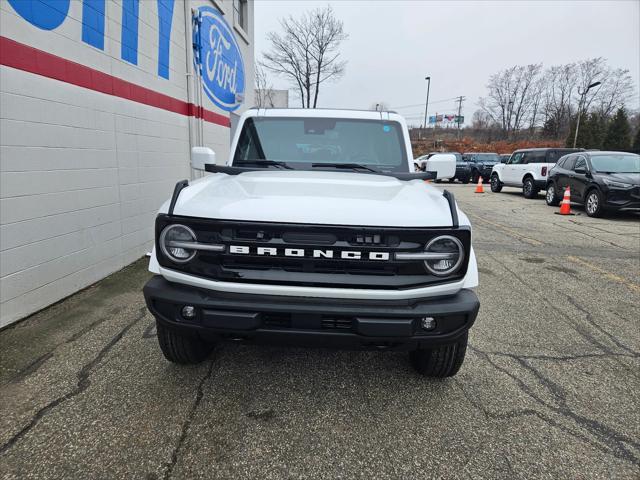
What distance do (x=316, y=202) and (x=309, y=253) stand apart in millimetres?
306

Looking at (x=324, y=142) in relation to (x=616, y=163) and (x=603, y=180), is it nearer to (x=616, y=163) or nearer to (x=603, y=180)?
(x=603, y=180)

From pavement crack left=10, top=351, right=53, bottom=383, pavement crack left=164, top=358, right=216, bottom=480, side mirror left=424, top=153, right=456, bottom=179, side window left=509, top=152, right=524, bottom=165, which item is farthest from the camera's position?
side window left=509, top=152, right=524, bottom=165

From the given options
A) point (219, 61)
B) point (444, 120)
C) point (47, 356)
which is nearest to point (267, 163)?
point (47, 356)

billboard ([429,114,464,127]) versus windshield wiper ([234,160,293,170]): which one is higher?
billboard ([429,114,464,127])

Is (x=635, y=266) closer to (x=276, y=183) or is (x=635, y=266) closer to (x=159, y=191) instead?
(x=276, y=183)

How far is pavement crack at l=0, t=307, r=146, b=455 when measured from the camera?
2.15 metres

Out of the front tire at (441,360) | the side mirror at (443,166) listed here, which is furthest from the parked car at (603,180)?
the front tire at (441,360)

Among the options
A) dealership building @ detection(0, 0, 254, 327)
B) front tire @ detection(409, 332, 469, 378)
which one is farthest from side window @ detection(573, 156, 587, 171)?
front tire @ detection(409, 332, 469, 378)

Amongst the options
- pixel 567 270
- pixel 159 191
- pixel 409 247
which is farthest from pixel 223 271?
pixel 567 270

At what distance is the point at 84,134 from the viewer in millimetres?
4441

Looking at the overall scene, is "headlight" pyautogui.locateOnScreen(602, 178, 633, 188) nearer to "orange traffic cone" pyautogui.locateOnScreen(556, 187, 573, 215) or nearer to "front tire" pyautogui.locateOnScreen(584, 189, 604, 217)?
"front tire" pyautogui.locateOnScreen(584, 189, 604, 217)

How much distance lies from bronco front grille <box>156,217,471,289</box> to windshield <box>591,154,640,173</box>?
1034cm

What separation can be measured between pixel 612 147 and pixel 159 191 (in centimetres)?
4721

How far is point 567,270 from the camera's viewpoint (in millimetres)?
5559
